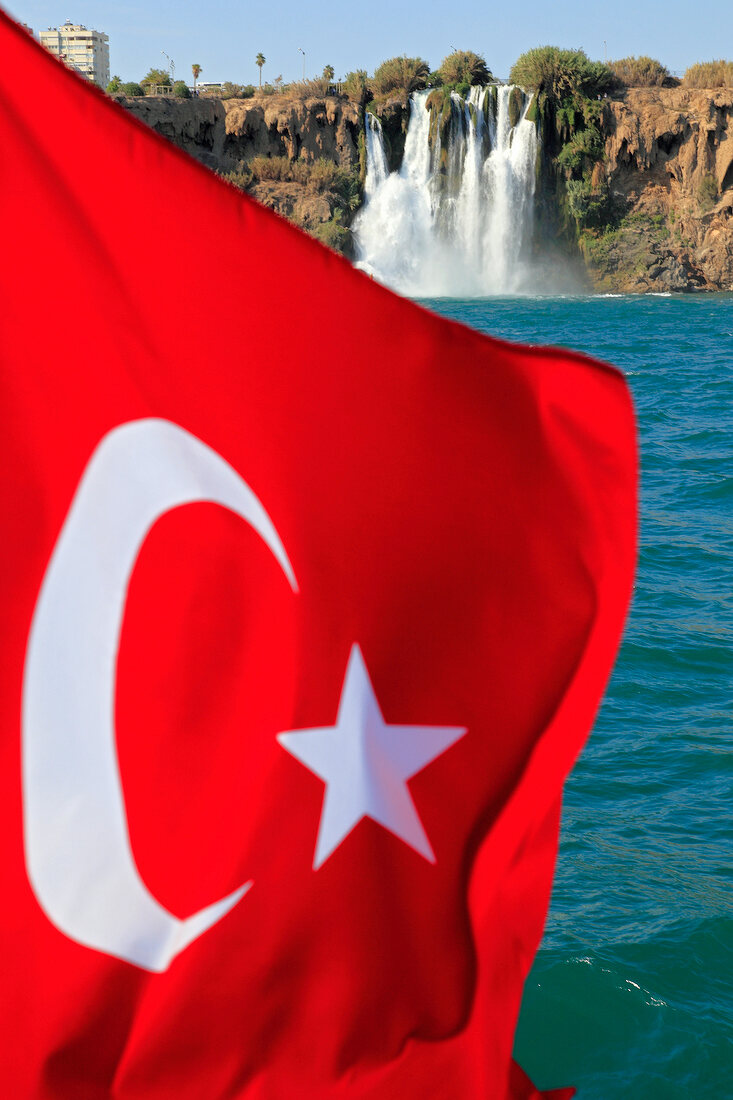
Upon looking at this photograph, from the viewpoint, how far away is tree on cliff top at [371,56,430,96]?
→ 58.0 metres

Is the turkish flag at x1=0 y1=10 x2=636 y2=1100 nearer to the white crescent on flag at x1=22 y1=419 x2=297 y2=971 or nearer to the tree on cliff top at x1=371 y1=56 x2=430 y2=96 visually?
the white crescent on flag at x1=22 y1=419 x2=297 y2=971

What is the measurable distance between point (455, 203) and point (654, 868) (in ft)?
177

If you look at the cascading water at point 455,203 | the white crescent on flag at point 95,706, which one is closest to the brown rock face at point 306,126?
the cascading water at point 455,203

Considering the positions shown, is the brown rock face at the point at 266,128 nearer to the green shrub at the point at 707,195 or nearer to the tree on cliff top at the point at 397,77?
the tree on cliff top at the point at 397,77

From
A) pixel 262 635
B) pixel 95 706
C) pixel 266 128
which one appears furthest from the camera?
pixel 266 128

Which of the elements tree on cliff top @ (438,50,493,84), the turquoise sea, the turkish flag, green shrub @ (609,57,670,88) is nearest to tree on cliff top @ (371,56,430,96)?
tree on cliff top @ (438,50,493,84)

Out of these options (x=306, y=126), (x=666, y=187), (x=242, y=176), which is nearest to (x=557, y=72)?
(x=666, y=187)

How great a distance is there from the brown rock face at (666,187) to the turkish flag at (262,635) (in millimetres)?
55726

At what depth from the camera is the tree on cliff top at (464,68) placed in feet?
195

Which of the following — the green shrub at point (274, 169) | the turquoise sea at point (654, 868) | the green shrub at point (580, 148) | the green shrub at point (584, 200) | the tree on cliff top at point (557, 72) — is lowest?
the turquoise sea at point (654, 868)

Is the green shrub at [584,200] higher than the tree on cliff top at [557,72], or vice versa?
the tree on cliff top at [557,72]

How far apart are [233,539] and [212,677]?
28 cm

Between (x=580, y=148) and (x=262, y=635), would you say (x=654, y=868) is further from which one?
(x=580, y=148)

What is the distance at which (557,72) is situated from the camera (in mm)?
56406
